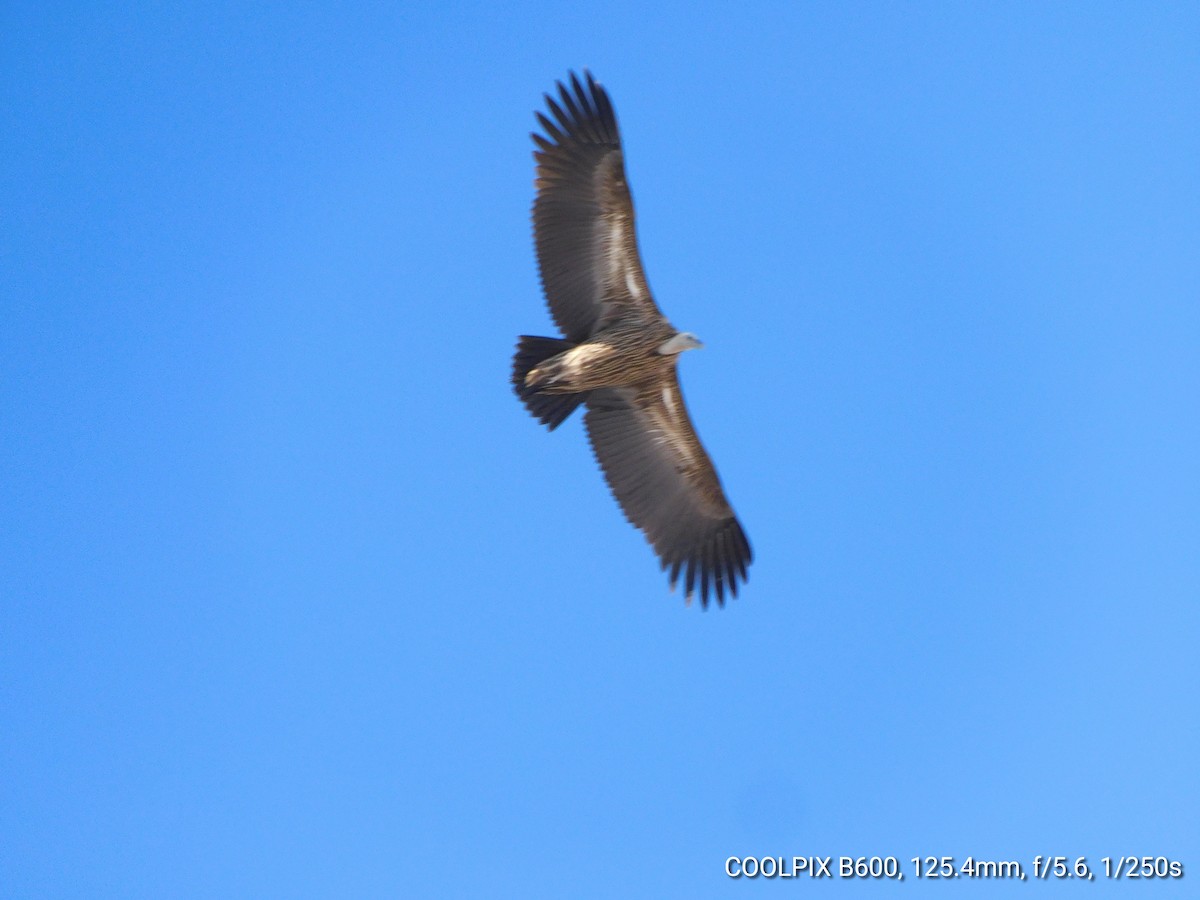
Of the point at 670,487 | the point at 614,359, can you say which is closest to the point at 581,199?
the point at 614,359

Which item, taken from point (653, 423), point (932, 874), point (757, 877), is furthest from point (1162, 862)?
point (653, 423)

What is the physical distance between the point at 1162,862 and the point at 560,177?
8032mm

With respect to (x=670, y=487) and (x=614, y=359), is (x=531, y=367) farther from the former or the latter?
(x=670, y=487)

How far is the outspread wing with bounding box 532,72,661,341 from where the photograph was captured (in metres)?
11.6

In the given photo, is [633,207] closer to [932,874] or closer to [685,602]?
[685,602]

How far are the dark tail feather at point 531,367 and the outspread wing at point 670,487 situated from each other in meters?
0.74

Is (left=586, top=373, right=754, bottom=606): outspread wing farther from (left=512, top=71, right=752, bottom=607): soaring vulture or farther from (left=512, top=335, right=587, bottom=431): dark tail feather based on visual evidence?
(left=512, top=335, right=587, bottom=431): dark tail feather

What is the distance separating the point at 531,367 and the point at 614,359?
74 centimetres

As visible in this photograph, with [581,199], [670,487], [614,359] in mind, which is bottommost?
[670,487]

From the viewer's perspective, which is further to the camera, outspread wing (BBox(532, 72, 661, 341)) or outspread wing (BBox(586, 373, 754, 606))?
outspread wing (BBox(586, 373, 754, 606))

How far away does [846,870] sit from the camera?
12.1 m

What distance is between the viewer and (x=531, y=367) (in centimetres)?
1184

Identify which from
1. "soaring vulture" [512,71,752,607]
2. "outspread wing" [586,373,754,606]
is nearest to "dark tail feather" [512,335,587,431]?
"soaring vulture" [512,71,752,607]

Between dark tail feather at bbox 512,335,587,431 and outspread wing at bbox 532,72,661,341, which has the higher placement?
outspread wing at bbox 532,72,661,341
